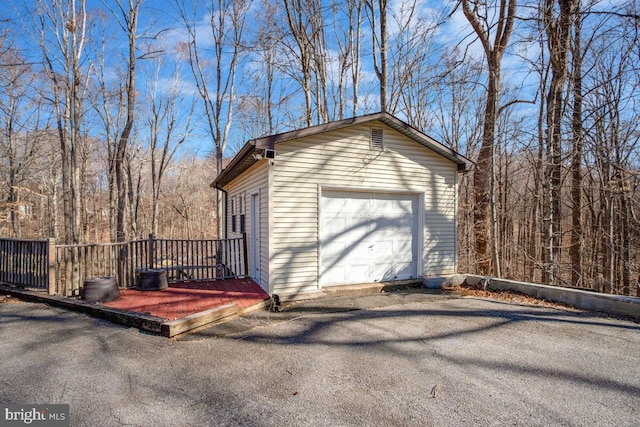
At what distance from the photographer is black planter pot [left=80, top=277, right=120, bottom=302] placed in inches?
215

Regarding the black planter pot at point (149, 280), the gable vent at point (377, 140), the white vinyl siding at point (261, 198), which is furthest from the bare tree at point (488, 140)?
the black planter pot at point (149, 280)

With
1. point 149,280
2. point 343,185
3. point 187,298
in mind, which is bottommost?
point 187,298

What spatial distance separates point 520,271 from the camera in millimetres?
17172

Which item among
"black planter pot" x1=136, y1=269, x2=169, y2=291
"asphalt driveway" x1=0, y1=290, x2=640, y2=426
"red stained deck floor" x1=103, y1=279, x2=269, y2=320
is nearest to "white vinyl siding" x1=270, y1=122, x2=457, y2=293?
"red stained deck floor" x1=103, y1=279, x2=269, y2=320

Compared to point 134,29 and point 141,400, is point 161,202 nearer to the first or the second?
point 134,29

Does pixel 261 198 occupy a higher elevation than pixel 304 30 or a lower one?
lower

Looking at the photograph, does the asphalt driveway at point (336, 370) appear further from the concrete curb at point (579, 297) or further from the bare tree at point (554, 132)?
the bare tree at point (554, 132)

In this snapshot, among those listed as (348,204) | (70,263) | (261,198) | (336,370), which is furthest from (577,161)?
(70,263)

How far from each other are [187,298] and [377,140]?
488 cm

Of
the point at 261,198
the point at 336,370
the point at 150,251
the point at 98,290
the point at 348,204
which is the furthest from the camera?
the point at 150,251

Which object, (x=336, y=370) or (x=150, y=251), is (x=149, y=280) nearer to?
(x=150, y=251)

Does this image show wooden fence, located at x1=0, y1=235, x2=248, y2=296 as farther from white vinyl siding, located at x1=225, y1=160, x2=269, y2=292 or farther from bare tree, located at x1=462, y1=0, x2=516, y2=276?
bare tree, located at x1=462, y1=0, x2=516, y2=276

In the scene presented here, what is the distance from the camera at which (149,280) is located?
6430mm

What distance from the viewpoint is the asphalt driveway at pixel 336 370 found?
2.64 m
